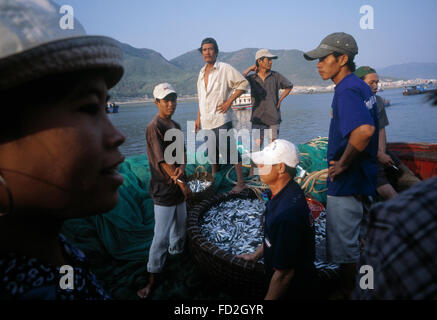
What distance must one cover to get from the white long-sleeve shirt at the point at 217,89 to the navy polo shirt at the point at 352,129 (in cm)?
282

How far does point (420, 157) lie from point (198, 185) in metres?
5.07

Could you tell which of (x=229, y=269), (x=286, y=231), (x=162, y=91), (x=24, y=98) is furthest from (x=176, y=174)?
(x=24, y=98)

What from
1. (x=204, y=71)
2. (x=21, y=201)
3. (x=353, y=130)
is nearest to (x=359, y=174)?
(x=353, y=130)

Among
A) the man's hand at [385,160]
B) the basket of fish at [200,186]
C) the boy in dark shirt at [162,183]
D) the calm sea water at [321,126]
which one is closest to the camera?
the boy in dark shirt at [162,183]

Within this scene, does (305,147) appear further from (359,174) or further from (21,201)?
(21,201)

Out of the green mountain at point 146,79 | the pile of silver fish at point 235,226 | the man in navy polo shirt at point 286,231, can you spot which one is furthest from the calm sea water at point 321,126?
the green mountain at point 146,79

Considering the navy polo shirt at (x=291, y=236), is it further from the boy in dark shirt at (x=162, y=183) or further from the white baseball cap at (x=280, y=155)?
the boy in dark shirt at (x=162, y=183)

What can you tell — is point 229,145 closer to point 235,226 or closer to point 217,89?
point 217,89

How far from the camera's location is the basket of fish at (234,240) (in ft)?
8.68

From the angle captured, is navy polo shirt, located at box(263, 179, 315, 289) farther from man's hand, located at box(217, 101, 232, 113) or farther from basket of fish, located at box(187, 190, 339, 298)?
man's hand, located at box(217, 101, 232, 113)

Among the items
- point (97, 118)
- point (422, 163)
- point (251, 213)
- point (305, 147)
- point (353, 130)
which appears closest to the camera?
point (97, 118)

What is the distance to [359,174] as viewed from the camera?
102 inches

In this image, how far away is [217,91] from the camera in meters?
5.11

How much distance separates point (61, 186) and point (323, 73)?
3.09 meters
